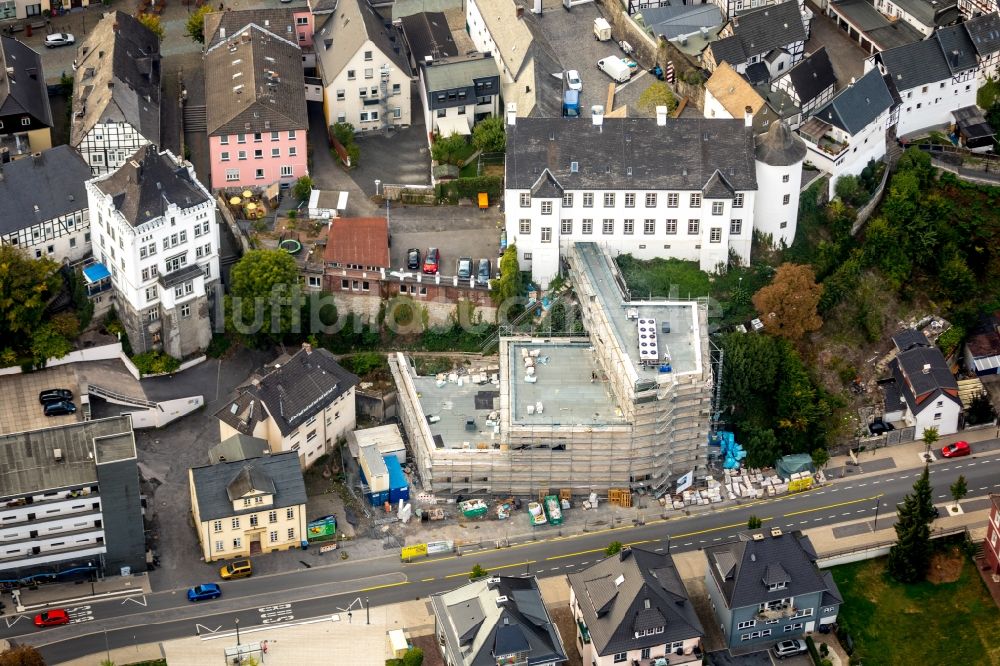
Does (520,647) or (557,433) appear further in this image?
(557,433)

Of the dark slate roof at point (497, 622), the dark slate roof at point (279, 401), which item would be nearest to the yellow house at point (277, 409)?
the dark slate roof at point (279, 401)

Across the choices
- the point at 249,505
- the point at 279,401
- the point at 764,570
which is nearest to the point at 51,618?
the point at 249,505

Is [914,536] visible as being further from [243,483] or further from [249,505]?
[243,483]

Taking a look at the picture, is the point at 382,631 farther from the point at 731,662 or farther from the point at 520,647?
the point at 731,662

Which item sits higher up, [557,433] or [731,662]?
[557,433]

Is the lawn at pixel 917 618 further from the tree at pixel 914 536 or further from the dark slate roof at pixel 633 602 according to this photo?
the dark slate roof at pixel 633 602

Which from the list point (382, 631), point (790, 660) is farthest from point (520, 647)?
point (790, 660)
